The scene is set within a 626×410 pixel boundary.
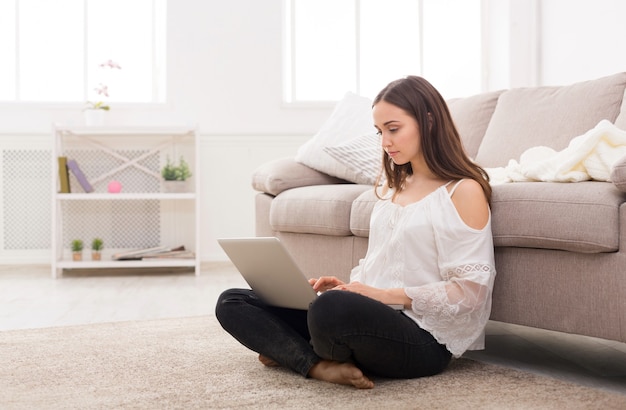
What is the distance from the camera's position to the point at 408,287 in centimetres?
172

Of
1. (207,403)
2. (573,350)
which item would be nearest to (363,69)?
→ (573,350)

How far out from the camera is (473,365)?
1.88m

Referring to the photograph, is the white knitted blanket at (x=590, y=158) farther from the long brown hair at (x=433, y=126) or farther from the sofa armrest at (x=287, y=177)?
the sofa armrest at (x=287, y=177)

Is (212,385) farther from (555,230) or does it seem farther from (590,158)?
(590,158)

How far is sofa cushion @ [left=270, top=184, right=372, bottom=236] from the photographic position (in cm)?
260

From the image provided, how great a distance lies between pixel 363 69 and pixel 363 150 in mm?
1945

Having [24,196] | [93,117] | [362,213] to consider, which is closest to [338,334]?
[362,213]

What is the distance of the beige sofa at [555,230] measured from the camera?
167 cm

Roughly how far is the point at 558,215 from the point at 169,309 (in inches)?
66.5

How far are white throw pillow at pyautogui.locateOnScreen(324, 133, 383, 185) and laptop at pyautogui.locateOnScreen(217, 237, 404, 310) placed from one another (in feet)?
3.84

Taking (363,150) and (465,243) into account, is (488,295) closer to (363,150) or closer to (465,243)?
(465,243)

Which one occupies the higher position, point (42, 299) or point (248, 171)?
point (248, 171)

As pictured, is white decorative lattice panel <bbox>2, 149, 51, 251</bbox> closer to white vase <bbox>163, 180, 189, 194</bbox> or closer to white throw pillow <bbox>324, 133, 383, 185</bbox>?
white vase <bbox>163, 180, 189, 194</bbox>

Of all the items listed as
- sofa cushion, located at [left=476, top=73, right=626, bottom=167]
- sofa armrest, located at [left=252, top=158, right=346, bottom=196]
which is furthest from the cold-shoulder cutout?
sofa armrest, located at [left=252, top=158, right=346, bottom=196]
